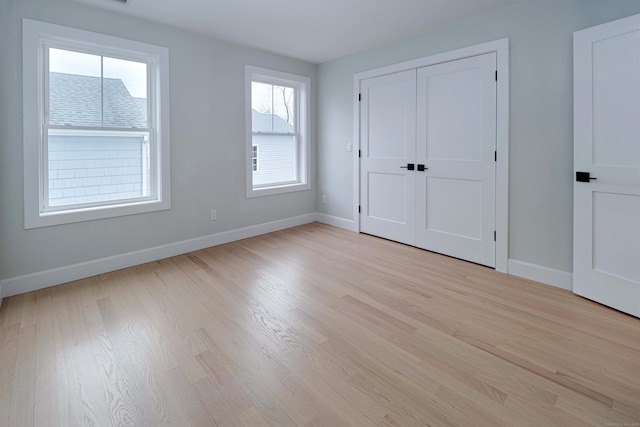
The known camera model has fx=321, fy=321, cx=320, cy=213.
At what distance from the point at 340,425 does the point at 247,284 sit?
174 centimetres

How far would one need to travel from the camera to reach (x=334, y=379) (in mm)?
1697

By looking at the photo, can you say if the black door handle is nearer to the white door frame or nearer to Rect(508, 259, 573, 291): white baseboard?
the white door frame

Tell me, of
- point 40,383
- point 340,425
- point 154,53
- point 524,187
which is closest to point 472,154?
point 524,187

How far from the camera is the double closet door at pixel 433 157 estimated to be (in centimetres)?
329

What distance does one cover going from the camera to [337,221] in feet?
16.6

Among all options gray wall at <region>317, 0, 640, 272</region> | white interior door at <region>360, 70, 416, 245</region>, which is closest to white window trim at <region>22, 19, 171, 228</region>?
white interior door at <region>360, 70, 416, 245</region>

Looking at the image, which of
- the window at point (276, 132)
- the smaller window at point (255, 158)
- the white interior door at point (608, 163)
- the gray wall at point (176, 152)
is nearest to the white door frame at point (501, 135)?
the white interior door at point (608, 163)

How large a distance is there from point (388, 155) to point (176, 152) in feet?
8.57

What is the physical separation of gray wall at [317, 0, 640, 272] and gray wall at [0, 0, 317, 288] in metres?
2.72

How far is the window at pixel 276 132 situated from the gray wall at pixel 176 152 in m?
0.13

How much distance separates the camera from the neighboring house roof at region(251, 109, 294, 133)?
4.58 m

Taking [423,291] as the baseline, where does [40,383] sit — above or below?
below

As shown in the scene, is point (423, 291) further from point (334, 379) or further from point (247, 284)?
point (247, 284)

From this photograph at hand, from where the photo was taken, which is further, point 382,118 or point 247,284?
point 382,118
